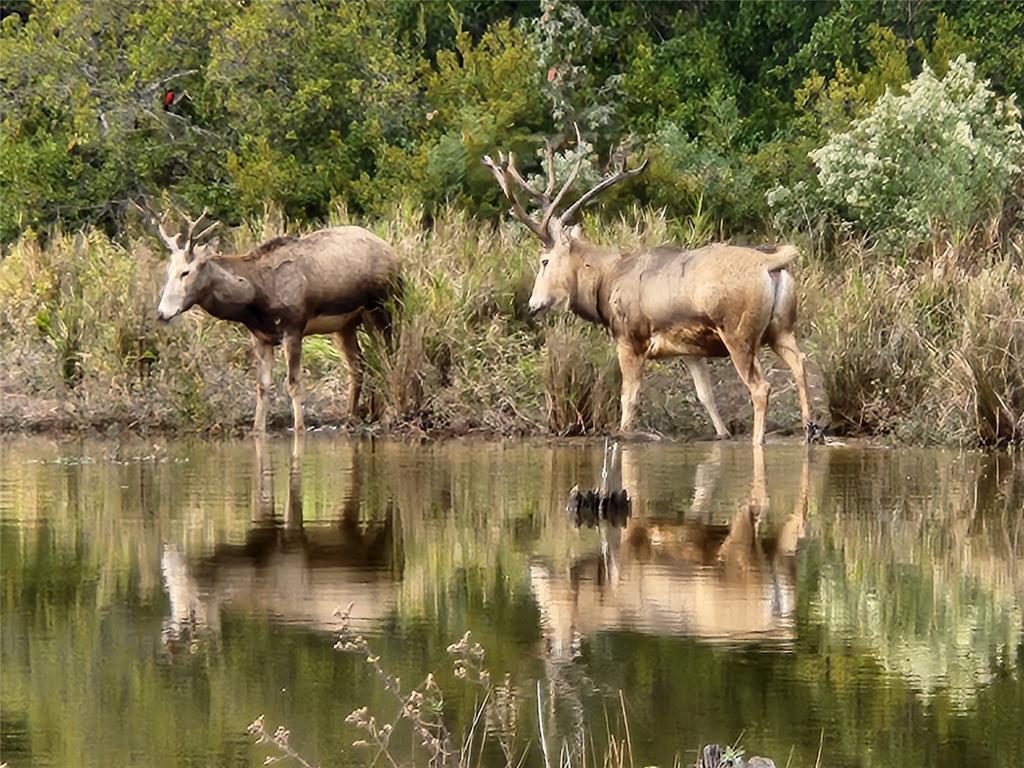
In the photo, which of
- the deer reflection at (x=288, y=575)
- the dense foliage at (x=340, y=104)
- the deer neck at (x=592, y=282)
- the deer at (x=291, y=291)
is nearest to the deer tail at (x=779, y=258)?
the deer neck at (x=592, y=282)

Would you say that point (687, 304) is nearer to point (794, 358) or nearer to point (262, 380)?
point (794, 358)

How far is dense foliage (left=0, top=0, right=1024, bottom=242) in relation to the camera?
28.4 meters

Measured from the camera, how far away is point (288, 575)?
13.2 m

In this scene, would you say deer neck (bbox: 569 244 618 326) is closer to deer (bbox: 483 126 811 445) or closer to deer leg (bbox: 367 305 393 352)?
deer (bbox: 483 126 811 445)

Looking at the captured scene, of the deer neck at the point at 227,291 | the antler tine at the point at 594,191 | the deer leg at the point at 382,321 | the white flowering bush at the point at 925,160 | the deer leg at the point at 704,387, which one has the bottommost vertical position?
the deer leg at the point at 704,387

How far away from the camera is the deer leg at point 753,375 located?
19.4 m

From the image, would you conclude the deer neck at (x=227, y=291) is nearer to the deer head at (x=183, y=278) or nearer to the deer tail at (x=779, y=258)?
the deer head at (x=183, y=278)

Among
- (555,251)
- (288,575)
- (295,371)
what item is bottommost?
(288,575)

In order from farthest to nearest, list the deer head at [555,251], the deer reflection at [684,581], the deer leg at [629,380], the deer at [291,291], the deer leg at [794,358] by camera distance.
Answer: the deer head at [555,251], the deer at [291,291], the deer leg at [629,380], the deer leg at [794,358], the deer reflection at [684,581]

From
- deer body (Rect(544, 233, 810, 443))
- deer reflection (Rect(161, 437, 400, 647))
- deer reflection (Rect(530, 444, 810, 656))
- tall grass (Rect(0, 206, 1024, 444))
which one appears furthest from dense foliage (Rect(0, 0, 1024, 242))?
deer reflection (Rect(530, 444, 810, 656))

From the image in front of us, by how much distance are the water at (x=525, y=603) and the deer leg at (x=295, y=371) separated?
189cm

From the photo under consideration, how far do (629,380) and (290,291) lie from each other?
10.6 ft

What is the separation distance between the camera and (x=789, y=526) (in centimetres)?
1499

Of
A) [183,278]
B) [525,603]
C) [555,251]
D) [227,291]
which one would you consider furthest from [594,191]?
[525,603]
